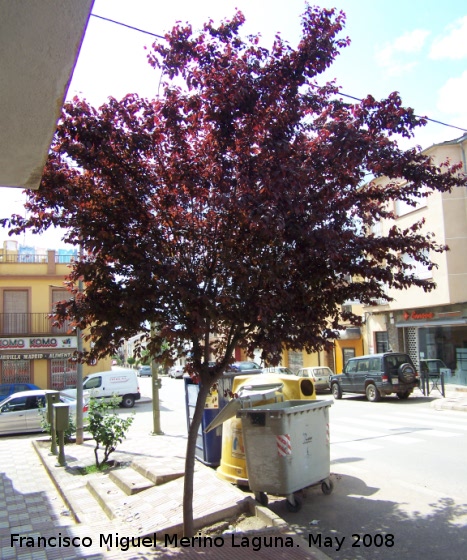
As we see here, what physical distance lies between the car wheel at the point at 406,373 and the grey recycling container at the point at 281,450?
12861 mm

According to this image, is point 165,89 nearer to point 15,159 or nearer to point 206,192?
point 206,192

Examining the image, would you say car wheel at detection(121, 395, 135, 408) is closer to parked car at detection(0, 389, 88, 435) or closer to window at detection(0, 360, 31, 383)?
parked car at detection(0, 389, 88, 435)

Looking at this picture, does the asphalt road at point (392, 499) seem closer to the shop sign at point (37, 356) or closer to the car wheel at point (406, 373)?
the car wheel at point (406, 373)

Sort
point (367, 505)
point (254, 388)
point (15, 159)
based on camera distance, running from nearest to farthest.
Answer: point (15, 159), point (367, 505), point (254, 388)

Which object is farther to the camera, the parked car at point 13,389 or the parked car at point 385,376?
the parked car at point 13,389

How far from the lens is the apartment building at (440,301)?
19.7 metres

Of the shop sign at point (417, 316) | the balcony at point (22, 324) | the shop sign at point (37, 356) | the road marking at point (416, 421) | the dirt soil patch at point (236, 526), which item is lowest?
the road marking at point (416, 421)

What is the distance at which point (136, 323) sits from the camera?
4.87 metres

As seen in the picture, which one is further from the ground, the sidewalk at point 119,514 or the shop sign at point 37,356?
the shop sign at point 37,356

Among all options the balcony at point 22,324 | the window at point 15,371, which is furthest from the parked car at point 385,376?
the window at point 15,371

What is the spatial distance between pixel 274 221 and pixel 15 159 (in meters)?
2.22

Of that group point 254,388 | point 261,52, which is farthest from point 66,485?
point 261,52

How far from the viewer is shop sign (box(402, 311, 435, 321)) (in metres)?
22.3

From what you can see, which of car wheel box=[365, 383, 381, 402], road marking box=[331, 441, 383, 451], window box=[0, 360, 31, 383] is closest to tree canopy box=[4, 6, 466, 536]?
road marking box=[331, 441, 383, 451]
